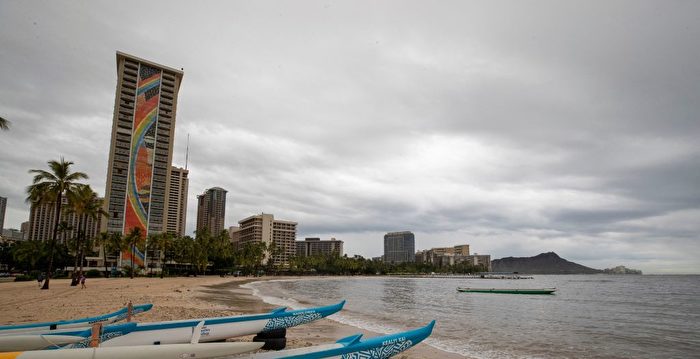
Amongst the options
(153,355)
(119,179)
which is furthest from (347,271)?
(153,355)

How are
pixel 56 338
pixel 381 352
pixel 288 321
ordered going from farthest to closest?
pixel 288 321 → pixel 381 352 → pixel 56 338

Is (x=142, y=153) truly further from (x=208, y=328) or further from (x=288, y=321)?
(x=208, y=328)

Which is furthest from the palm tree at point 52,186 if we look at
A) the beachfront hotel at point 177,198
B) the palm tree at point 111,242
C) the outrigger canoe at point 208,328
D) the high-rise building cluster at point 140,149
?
the beachfront hotel at point 177,198

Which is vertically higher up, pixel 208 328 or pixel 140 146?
pixel 140 146

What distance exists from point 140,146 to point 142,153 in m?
1.92

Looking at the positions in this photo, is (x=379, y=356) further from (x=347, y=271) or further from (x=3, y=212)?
(x=3, y=212)

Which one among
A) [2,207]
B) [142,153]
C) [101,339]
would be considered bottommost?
[101,339]

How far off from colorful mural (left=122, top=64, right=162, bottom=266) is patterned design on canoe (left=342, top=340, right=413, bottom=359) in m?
100

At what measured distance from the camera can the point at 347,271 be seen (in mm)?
175000

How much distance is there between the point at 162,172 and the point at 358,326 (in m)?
102

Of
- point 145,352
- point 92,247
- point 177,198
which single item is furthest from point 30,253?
point 177,198

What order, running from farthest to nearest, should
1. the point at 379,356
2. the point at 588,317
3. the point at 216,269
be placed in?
1. the point at 216,269
2. the point at 588,317
3. the point at 379,356

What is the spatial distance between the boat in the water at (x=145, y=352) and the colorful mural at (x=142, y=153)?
3968 inches

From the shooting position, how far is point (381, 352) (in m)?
8.48
